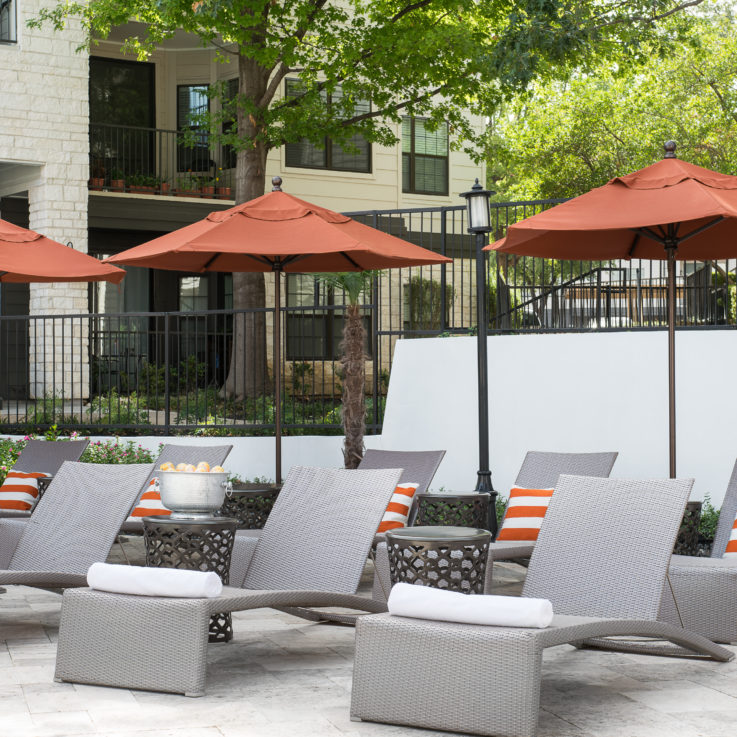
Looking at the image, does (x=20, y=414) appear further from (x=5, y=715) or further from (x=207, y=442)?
(x=5, y=715)

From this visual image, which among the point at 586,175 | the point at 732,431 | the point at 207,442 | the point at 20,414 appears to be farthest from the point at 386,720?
the point at 586,175

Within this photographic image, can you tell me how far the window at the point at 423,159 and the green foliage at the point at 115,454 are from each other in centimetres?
1136

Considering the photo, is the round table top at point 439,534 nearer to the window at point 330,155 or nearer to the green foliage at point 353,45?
the green foliage at point 353,45

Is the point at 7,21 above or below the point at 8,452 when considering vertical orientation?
above

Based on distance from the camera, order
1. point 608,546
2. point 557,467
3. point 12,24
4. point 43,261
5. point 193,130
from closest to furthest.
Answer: point 608,546
point 557,467
point 43,261
point 12,24
point 193,130

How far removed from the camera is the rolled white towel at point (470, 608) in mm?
4367

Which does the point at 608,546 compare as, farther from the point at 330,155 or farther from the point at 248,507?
the point at 330,155

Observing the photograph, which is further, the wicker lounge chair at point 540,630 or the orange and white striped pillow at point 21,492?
the orange and white striped pillow at point 21,492

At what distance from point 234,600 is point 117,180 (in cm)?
1520

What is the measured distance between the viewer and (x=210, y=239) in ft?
25.3

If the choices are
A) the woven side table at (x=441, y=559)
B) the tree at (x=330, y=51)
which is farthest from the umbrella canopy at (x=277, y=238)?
the tree at (x=330, y=51)

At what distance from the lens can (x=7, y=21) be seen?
17344 millimetres

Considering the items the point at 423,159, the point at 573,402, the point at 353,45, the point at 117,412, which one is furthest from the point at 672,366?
the point at 423,159

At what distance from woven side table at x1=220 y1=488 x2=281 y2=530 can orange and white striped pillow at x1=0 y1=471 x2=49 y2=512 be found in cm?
209
